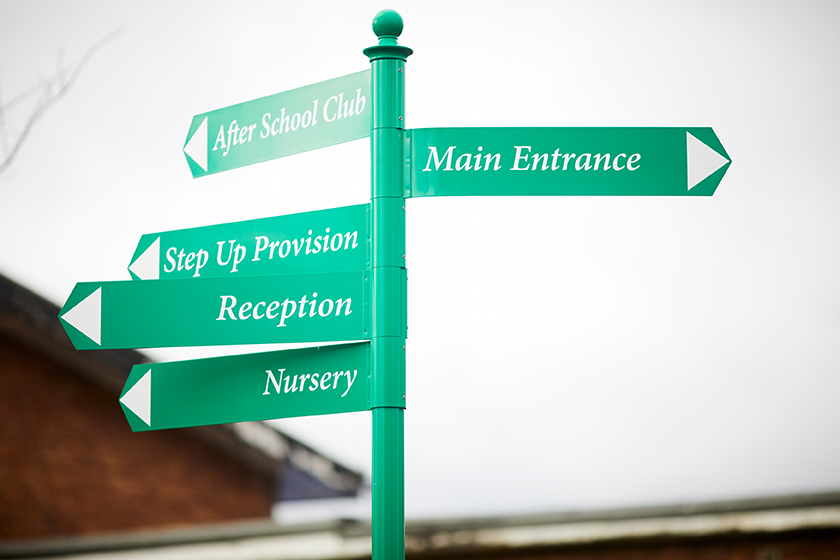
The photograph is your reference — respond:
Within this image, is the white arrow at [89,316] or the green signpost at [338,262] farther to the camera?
the white arrow at [89,316]

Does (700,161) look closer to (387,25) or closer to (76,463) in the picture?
(387,25)

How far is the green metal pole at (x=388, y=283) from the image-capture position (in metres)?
2.70

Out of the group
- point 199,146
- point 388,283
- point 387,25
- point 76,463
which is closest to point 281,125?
point 199,146

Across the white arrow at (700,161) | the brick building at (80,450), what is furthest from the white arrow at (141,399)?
the brick building at (80,450)

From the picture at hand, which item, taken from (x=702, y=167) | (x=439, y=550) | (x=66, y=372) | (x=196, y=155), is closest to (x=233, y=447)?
(x=66, y=372)

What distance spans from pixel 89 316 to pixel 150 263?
0.34m

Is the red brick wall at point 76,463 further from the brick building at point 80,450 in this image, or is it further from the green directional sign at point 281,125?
the green directional sign at point 281,125

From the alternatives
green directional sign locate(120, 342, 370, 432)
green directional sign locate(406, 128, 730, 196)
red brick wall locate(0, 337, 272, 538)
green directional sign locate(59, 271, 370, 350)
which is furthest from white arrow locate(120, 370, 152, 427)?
red brick wall locate(0, 337, 272, 538)

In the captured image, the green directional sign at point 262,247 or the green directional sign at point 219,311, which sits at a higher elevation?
the green directional sign at point 262,247

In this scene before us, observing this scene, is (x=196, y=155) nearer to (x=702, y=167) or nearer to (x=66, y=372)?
(x=702, y=167)

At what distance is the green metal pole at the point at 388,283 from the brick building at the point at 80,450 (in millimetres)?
8694

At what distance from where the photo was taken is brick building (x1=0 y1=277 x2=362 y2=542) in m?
10.4

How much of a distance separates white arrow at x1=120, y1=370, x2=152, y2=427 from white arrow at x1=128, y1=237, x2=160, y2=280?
418 mm

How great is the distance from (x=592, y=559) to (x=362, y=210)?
4.43m
